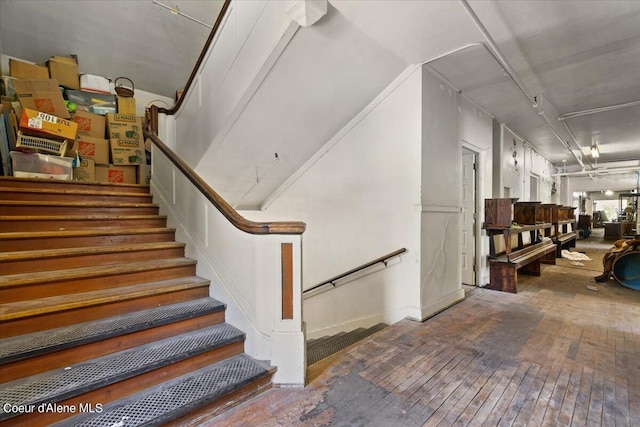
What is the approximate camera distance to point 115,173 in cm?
441

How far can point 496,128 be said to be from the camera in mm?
5523

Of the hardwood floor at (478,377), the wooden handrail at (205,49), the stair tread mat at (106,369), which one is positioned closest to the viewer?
the stair tread mat at (106,369)

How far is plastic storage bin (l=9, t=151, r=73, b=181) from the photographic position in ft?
10.8

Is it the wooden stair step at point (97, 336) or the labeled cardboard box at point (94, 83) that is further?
the labeled cardboard box at point (94, 83)

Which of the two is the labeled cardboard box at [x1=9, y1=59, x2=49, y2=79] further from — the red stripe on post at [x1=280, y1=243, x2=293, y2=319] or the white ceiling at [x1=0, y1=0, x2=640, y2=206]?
the red stripe on post at [x1=280, y1=243, x2=293, y2=319]

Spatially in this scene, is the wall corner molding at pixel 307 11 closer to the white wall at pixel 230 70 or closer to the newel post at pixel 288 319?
the white wall at pixel 230 70

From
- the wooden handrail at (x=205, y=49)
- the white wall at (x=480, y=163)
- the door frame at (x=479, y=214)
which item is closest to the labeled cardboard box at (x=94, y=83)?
the wooden handrail at (x=205, y=49)

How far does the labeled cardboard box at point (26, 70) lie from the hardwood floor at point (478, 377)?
5166mm

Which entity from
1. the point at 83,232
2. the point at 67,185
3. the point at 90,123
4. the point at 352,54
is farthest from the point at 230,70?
the point at 90,123

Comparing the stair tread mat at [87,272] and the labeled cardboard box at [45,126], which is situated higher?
the labeled cardboard box at [45,126]

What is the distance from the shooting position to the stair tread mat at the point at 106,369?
1504 millimetres

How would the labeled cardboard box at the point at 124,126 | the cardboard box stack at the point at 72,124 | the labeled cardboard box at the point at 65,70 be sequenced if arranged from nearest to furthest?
the cardboard box stack at the point at 72,124 → the labeled cardboard box at the point at 65,70 → the labeled cardboard box at the point at 124,126

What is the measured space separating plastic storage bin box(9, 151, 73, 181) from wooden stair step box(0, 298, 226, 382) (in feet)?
8.13

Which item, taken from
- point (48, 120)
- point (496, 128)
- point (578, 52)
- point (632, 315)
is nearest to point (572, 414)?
point (632, 315)
